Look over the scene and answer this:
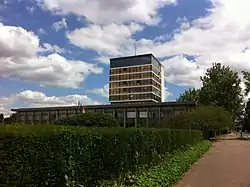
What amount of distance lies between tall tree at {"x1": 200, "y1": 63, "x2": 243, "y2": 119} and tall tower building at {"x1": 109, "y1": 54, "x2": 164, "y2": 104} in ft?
173

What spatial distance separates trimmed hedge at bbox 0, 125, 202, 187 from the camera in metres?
5.18

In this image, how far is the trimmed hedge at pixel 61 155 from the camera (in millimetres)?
5176

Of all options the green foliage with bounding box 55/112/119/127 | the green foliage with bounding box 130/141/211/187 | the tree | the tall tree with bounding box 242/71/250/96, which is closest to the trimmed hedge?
the green foliage with bounding box 130/141/211/187

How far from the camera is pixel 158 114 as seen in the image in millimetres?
92625

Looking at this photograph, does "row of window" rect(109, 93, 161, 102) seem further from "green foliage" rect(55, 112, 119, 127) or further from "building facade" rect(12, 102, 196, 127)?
"green foliage" rect(55, 112, 119, 127)

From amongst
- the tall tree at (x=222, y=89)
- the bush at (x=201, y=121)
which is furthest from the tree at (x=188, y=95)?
the bush at (x=201, y=121)

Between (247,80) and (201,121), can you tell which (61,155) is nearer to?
(201,121)

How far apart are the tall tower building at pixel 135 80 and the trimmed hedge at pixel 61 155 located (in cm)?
12237

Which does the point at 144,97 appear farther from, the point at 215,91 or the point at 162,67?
the point at 215,91

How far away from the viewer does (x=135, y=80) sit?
134625 millimetres

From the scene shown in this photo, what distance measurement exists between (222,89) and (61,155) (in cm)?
7522

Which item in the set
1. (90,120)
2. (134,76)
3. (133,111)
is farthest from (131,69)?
(90,120)

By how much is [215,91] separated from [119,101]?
6692 centimetres

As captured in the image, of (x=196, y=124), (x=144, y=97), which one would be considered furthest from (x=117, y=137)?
(x=144, y=97)
